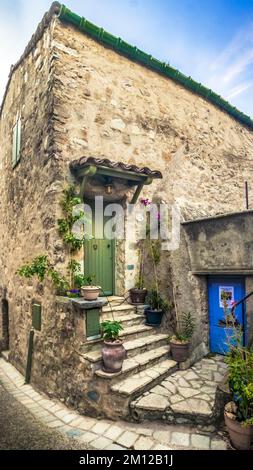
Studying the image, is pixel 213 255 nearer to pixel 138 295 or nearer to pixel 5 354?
pixel 138 295

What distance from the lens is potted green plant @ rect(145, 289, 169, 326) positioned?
535 centimetres

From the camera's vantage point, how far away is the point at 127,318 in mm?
5242

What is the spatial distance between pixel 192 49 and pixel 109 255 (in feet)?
14.0

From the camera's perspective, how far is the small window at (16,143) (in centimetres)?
705

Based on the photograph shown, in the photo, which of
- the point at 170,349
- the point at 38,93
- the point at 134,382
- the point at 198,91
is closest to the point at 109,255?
the point at 170,349

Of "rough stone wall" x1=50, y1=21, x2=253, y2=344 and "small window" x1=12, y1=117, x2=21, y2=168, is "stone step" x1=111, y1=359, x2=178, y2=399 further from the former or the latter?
"small window" x1=12, y1=117, x2=21, y2=168

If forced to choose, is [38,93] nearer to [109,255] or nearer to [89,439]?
[109,255]

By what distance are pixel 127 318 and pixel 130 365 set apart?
1102 millimetres

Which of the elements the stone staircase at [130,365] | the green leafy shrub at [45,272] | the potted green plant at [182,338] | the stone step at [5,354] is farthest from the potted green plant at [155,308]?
the stone step at [5,354]

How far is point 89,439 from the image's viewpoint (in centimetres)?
333

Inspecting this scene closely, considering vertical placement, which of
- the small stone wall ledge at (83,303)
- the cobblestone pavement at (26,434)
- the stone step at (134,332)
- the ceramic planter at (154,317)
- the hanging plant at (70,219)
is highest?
the hanging plant at (70,219)

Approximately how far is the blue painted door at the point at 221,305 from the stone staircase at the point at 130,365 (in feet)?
3.61

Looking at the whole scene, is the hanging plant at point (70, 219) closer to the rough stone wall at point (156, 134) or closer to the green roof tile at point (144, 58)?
→ the rough stone wall at point (156, 134)

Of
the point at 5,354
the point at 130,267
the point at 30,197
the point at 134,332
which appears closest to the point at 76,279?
the point at 134,332
